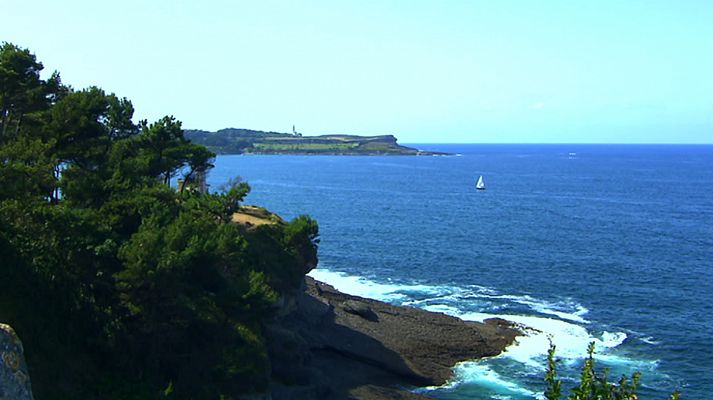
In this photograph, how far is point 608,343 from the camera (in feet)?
171

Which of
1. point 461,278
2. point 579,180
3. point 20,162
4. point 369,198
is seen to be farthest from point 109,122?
point 579,180

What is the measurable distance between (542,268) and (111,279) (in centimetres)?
5430

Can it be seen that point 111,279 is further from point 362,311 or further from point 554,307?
point 554,307

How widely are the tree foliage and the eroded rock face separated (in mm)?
12254

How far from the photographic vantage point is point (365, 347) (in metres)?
49.7

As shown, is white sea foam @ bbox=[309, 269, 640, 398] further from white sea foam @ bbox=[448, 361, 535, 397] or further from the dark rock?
the dark rock

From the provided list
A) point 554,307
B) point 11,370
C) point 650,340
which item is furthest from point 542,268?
point 11,370

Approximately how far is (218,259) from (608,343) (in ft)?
107

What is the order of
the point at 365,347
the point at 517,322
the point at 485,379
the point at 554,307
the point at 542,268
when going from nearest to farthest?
the point at 485,379 < the point at 365,347 < the point at 517,322 < the point at 554,307 < the point at 542,268

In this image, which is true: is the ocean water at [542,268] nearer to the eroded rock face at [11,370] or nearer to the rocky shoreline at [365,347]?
the rocky shoreline at [365,347]

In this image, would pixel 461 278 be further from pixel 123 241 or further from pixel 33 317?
pixel 33 317

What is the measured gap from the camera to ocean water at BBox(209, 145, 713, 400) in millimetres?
48438

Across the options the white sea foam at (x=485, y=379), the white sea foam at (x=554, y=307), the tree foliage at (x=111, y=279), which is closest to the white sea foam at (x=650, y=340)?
the white sea foam at (x=554, y=307)

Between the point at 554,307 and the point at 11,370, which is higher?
the point at 11,370
